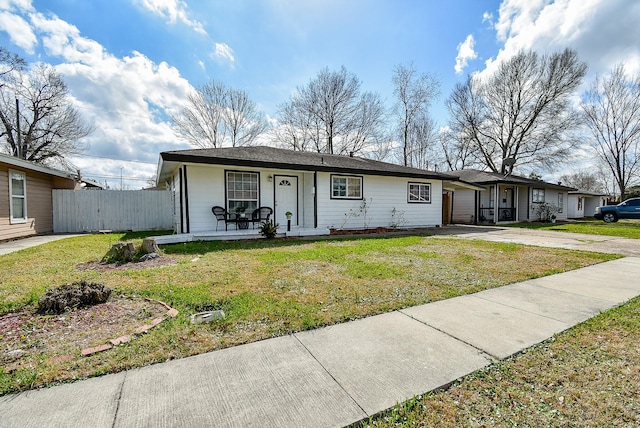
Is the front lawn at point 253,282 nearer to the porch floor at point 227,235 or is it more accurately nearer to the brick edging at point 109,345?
the brick edging at point 109,345

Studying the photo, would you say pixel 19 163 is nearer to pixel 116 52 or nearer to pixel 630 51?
pixel 116 52

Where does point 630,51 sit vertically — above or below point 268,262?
above

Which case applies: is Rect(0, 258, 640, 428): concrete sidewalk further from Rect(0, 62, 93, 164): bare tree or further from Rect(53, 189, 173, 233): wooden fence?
Rect(0, 62, 93, 164): bare tree

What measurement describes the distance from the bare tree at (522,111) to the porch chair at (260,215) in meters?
21.5

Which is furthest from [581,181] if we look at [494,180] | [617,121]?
[494,180]

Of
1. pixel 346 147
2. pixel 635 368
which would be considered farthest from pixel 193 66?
pixel 635 368

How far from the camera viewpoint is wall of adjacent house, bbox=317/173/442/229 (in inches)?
447

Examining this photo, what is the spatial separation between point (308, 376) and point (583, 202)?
132 feet

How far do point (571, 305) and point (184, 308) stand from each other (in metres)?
4.72

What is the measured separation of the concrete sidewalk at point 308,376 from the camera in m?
1.70

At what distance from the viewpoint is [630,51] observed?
17625 millimetres

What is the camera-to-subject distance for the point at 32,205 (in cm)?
1037

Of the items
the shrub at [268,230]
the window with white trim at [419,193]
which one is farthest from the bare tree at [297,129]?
the shrub at [268,230]

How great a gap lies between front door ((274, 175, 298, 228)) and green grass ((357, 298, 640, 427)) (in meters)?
9.13
